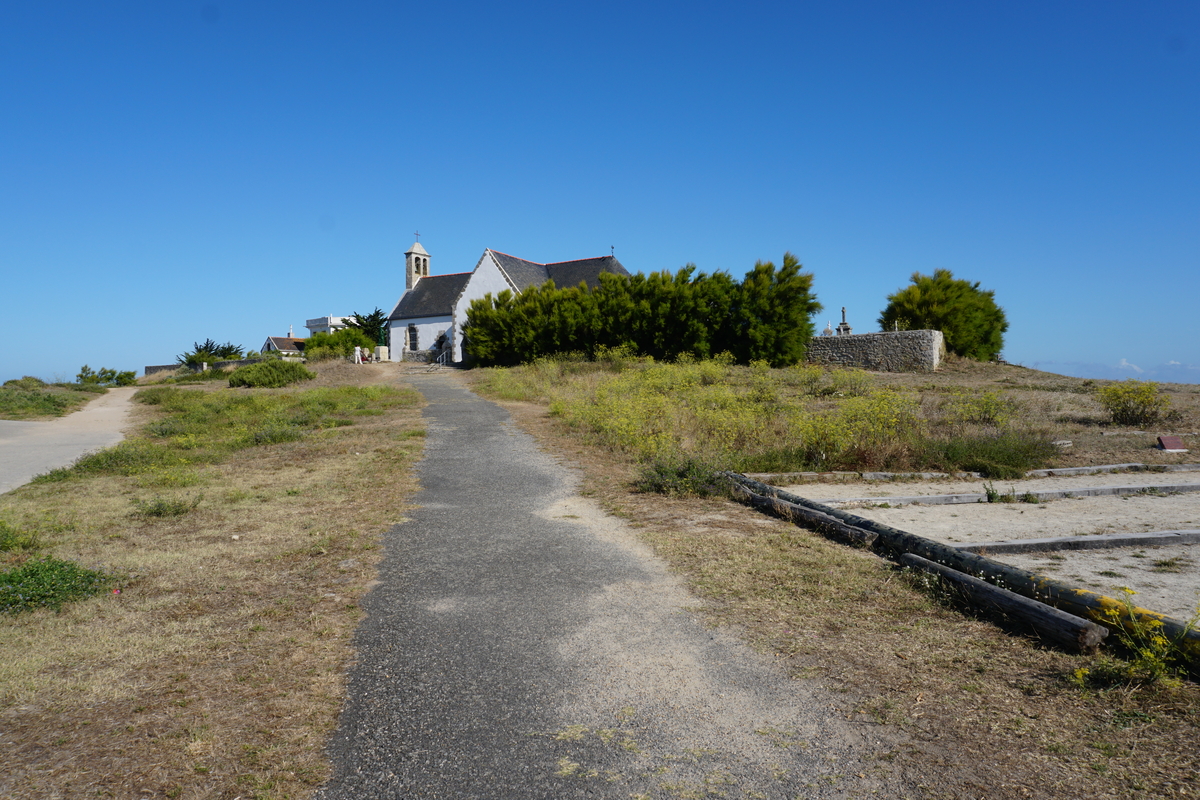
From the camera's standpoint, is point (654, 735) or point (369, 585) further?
point (369, 585)

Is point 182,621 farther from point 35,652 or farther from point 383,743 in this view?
point 383,743

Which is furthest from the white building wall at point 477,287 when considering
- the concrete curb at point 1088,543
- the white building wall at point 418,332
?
the concrete curb at point 1088,543

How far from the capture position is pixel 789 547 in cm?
587

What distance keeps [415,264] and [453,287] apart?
5888 mm

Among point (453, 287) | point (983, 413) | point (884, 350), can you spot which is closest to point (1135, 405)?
point (983, 413)

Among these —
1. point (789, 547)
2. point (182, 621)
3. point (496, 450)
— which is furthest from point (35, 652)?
point (496, 450)

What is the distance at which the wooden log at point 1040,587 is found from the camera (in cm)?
343

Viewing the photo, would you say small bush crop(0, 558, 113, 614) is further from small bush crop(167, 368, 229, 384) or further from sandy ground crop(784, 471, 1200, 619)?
small bush crop(167, 368, 229, 384)

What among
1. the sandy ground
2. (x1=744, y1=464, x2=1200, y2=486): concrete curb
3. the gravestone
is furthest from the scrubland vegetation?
the gravestone

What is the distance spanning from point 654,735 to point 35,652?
11.4 ft

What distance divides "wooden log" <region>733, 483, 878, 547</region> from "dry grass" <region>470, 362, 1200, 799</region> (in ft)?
0.68

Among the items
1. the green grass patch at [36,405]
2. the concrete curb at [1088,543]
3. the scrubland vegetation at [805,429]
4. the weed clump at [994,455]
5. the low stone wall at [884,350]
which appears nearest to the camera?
the concrete curb at [1088,543]

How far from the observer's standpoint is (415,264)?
2072 inches

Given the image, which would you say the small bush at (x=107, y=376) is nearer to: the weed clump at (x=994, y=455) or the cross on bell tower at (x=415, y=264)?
the cross on bell tower at (x=415, y=264)
